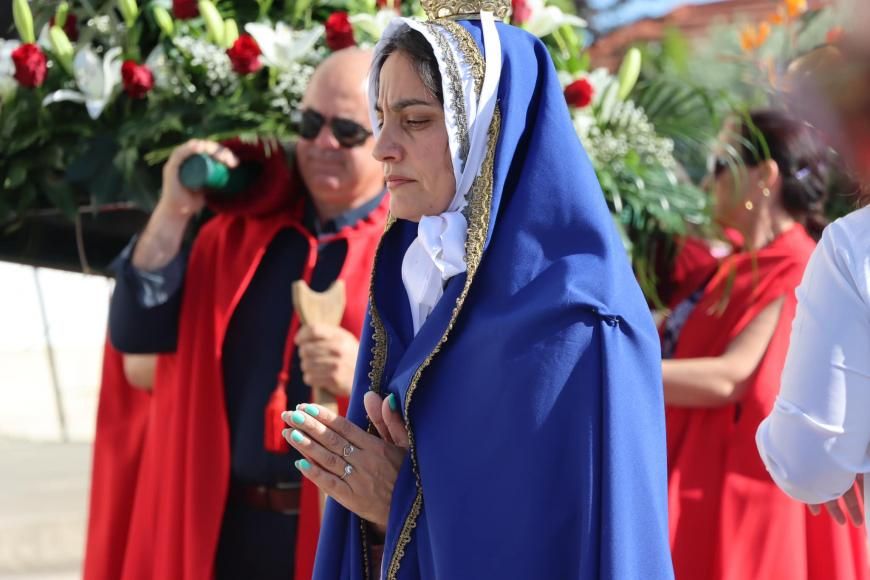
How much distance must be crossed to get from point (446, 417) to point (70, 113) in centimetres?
188

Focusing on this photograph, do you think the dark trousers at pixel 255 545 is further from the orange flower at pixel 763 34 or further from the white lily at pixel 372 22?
the orange flower at pixel 763 34

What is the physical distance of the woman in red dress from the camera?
362 cm

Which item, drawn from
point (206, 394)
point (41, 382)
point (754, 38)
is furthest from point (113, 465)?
point (41, 382)

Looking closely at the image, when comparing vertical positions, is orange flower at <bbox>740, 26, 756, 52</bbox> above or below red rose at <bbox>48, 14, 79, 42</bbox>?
below

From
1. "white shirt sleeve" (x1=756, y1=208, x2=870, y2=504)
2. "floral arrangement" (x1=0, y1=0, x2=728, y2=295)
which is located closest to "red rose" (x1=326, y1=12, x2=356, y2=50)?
"floral arrangement" (x1=0, y1=0, x2=728, y2=295)

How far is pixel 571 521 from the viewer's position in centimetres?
204

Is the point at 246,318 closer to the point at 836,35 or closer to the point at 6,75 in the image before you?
the point at 6,75

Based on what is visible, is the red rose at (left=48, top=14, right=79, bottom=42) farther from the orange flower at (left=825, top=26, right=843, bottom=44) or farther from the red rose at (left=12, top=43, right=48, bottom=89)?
the orange flower at (left=825, top=26, right=843, bottom=44)

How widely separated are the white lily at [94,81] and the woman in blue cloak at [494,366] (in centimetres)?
135

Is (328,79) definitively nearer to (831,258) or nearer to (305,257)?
(305,257)

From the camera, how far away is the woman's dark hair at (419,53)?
224 centimetres

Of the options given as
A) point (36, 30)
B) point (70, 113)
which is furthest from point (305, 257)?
point (36, 30)

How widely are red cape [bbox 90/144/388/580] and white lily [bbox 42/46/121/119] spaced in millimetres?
395

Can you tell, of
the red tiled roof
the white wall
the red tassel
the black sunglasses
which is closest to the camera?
the red tassel
